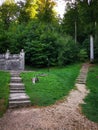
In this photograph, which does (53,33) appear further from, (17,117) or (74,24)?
(17,117)

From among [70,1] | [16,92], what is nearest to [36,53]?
[70,1]

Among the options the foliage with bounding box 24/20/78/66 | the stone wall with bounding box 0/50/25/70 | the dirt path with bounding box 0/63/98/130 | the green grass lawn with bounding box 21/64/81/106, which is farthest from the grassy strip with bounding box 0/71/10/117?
the foliage with bounding box 24/20/78/66

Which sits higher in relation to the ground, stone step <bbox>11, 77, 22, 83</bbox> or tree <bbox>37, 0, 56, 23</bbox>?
tree <bbox>37, 0, 56, 23</bbox>

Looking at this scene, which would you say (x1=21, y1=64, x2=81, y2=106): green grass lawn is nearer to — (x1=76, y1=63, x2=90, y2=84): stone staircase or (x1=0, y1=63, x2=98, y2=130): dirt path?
(x1=76, y1=63, x2=90, y2=84): stone staircase

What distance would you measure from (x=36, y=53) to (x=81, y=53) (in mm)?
6094

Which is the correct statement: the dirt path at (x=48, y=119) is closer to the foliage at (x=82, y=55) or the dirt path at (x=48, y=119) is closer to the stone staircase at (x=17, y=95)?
the stone staircase at (x=17, y=95)

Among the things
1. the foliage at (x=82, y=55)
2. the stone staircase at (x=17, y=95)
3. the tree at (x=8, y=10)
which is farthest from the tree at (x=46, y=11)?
the stone staircase at (x=17, y=95)

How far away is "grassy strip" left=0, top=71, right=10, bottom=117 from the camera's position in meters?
13.5

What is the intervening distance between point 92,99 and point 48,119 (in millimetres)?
5890

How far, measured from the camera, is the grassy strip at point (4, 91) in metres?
13.5

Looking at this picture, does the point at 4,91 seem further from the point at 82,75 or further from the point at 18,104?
the point at 82,75

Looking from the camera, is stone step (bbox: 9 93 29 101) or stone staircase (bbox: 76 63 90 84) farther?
stone staircase (bbox: 76 63 90 84)

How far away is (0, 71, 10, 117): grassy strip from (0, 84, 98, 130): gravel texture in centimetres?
52

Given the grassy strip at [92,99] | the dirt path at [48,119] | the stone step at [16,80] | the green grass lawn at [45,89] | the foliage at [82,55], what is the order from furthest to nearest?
1. the foliage at [82,55]
2. the stone step at [16,80]
3. the green grass lawn at [45,89]
4. the grassy strip at [92,99]
5. the dirt path at [48,119]
